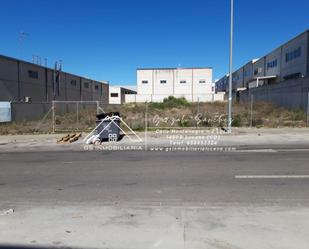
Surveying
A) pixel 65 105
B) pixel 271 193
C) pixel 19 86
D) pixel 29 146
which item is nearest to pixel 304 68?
pixel 65 105

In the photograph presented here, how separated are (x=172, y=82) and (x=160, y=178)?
72.6 meters

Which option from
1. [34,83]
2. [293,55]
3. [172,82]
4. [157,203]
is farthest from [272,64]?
[157,203]

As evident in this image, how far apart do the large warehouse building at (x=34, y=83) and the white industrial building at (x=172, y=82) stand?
26.9m

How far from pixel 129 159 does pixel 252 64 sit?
227 ft

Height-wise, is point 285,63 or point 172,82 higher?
point 285,63

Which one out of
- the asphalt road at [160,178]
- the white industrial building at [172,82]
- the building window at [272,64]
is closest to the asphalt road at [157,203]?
the asphalt road at [160,178]

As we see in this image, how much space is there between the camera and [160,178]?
26.6 feet

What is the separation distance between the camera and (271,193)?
21.7ft

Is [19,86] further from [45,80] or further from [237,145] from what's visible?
[237,145]

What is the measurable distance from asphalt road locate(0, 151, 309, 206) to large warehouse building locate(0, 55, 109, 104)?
2028cm

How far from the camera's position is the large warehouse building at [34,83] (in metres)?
30.2

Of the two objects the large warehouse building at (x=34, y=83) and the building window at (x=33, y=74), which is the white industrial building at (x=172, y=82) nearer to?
the large warehouse building at (x=34, y=83)

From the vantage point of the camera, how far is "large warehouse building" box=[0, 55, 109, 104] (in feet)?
99.1

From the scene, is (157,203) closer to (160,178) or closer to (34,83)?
(160,178)
